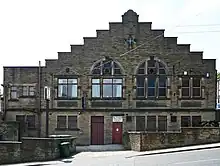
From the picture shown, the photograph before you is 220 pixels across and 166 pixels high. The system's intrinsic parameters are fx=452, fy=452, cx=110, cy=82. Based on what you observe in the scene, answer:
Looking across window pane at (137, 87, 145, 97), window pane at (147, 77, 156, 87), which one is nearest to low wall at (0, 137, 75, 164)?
window pane at (137, 87, 145, 97)

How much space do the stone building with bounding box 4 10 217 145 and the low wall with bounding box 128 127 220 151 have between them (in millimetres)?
10767

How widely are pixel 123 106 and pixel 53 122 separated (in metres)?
6.82

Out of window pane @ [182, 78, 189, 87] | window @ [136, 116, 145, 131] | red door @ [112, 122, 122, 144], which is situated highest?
window pane @ [182, 78, 189, 87]

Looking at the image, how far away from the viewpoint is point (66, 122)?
42.9m

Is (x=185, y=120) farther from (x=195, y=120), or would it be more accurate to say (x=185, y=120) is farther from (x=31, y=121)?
(x=31, y=121)

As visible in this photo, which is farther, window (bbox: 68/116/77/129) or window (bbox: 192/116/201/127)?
window (bbox: 68/116/77/129)

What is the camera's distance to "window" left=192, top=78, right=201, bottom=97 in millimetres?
42438

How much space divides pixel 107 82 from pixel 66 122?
214 inches

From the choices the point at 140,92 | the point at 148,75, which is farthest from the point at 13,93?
the point at 148,75

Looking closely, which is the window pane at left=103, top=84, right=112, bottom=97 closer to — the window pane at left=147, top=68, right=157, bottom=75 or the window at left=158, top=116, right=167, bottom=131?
the window pane at left=147, top=68, right=157, bottom=75

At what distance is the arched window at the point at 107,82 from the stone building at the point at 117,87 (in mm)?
95

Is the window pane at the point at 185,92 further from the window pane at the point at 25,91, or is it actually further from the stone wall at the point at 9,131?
the stone wall at the point at 9,131

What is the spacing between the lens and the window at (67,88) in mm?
43156

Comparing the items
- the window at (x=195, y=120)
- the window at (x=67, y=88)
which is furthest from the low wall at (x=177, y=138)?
the window at (x=67, y=88)
